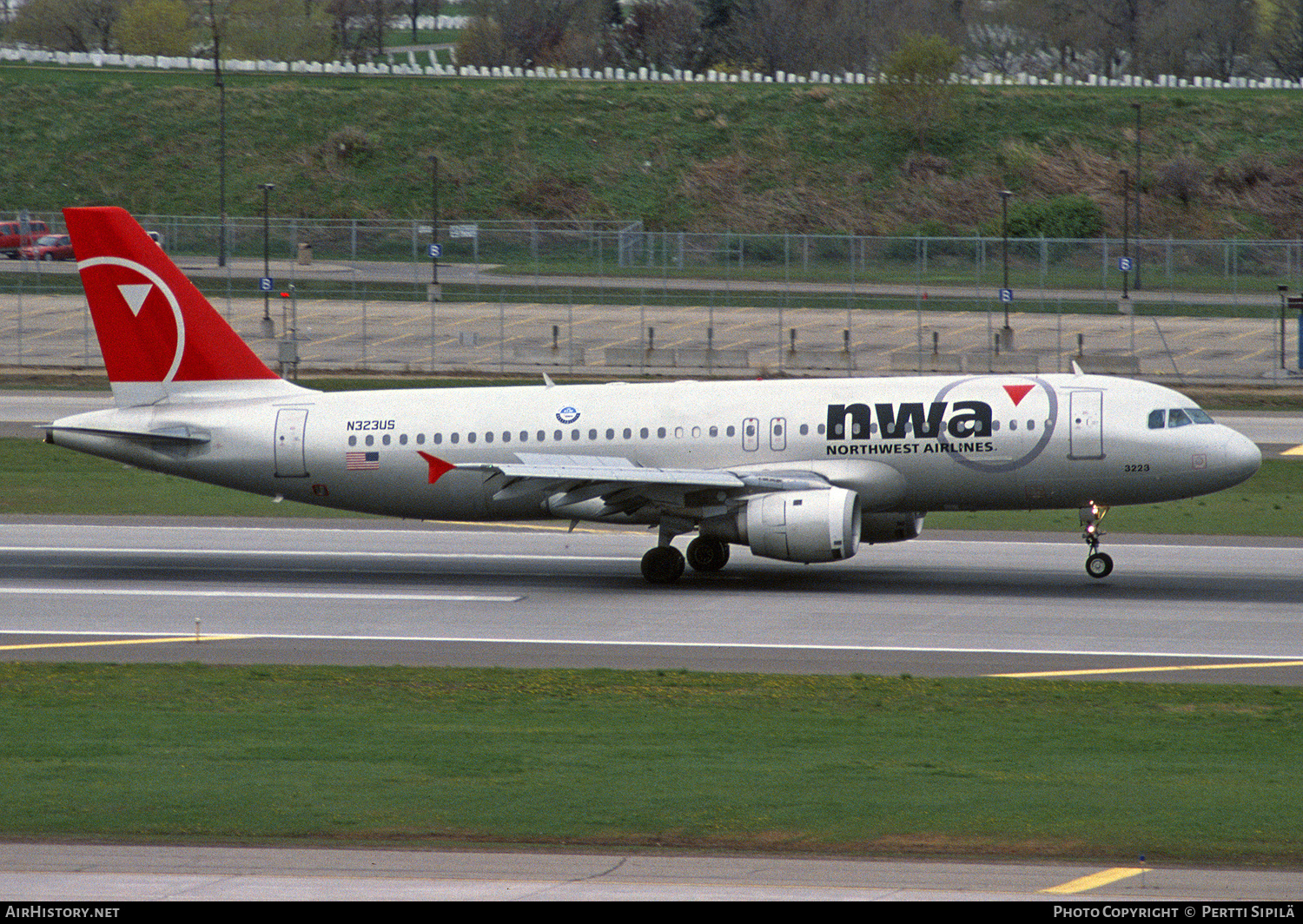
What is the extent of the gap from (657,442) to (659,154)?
90.1 meters

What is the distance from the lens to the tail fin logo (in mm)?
35062

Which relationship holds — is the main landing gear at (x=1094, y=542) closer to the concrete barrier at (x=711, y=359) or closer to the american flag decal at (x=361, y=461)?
the american flag decal at (x=361, y=461)

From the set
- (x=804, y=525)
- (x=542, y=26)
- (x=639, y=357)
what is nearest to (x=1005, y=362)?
(x=639, y=357)

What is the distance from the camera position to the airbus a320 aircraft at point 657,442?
32219mm

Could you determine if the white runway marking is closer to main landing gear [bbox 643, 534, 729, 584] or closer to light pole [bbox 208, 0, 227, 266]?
main landing gear [bbox 643, 534, 729, 584]

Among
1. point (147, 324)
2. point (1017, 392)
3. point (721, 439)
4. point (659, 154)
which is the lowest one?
point (721, 439)

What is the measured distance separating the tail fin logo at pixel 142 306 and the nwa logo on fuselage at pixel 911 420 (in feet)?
48.6

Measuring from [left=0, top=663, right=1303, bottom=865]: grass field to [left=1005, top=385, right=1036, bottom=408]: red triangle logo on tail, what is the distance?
975 centimetres

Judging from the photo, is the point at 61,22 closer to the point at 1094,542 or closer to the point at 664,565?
the point at 664,565

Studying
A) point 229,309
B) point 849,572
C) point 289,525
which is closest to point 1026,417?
point 849,572

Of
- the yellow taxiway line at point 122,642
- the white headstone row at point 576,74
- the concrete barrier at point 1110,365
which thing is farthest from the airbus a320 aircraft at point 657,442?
the white headstone row at point 576,74

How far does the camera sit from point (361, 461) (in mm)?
34344

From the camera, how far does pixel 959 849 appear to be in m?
15.6

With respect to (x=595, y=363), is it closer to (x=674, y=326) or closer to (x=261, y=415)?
(x=674, y=326)
